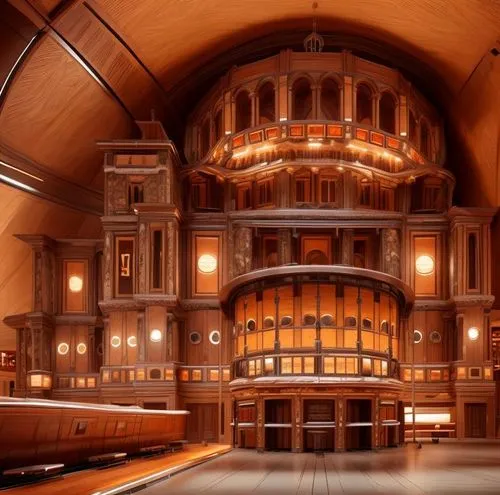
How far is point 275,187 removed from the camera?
45594 millimetres

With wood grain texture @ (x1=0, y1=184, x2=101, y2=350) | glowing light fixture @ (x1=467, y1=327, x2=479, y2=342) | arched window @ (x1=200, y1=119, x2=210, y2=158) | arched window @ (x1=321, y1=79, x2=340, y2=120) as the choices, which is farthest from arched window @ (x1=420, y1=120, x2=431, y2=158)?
wood grain texture @ (x1=0, y1=184, x2=101, y2=350)

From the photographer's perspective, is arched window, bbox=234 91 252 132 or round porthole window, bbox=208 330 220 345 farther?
arched window, bbox=234 91 252 132

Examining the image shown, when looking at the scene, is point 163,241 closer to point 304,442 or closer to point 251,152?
point 251,152

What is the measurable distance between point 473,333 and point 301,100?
45.6ft

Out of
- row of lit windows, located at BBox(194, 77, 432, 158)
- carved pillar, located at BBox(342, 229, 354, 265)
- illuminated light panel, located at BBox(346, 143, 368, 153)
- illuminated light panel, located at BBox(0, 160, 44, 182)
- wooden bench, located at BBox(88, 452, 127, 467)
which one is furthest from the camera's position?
row of lit windows, located at BBox(194, 77, 432, 158)

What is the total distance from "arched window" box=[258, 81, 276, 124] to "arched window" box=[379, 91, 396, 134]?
5.29 metres

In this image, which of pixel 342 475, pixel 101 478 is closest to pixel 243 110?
pixel 342 475

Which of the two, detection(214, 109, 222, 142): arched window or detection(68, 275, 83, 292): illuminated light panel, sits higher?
detection(214, 109, 222, 142): arched window

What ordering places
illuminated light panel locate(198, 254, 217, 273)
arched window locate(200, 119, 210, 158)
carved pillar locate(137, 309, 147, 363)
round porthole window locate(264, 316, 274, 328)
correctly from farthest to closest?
1. arched window locate(200, 119, 210, 158)
2. illuminated light panel locate(198, 254, 217, 273)
3. carved pillar locate(137, 309, 147, 363)
4. round porthole window locate(264, 316, 274, 328)

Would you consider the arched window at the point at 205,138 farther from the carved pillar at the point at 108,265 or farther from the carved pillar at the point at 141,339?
the carved pillar at the point at 141,339

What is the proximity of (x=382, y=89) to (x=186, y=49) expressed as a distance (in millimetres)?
9573

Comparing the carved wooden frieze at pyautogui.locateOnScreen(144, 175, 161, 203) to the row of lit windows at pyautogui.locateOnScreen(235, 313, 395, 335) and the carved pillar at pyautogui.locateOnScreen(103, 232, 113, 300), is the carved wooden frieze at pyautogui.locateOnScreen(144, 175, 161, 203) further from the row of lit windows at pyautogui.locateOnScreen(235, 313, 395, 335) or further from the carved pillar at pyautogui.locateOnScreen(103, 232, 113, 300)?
the row of lit windows at pyautogui.locateOnScreen(235, 313, 395, 335)

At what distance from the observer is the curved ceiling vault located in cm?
3912

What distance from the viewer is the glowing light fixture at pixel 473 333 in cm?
4328
